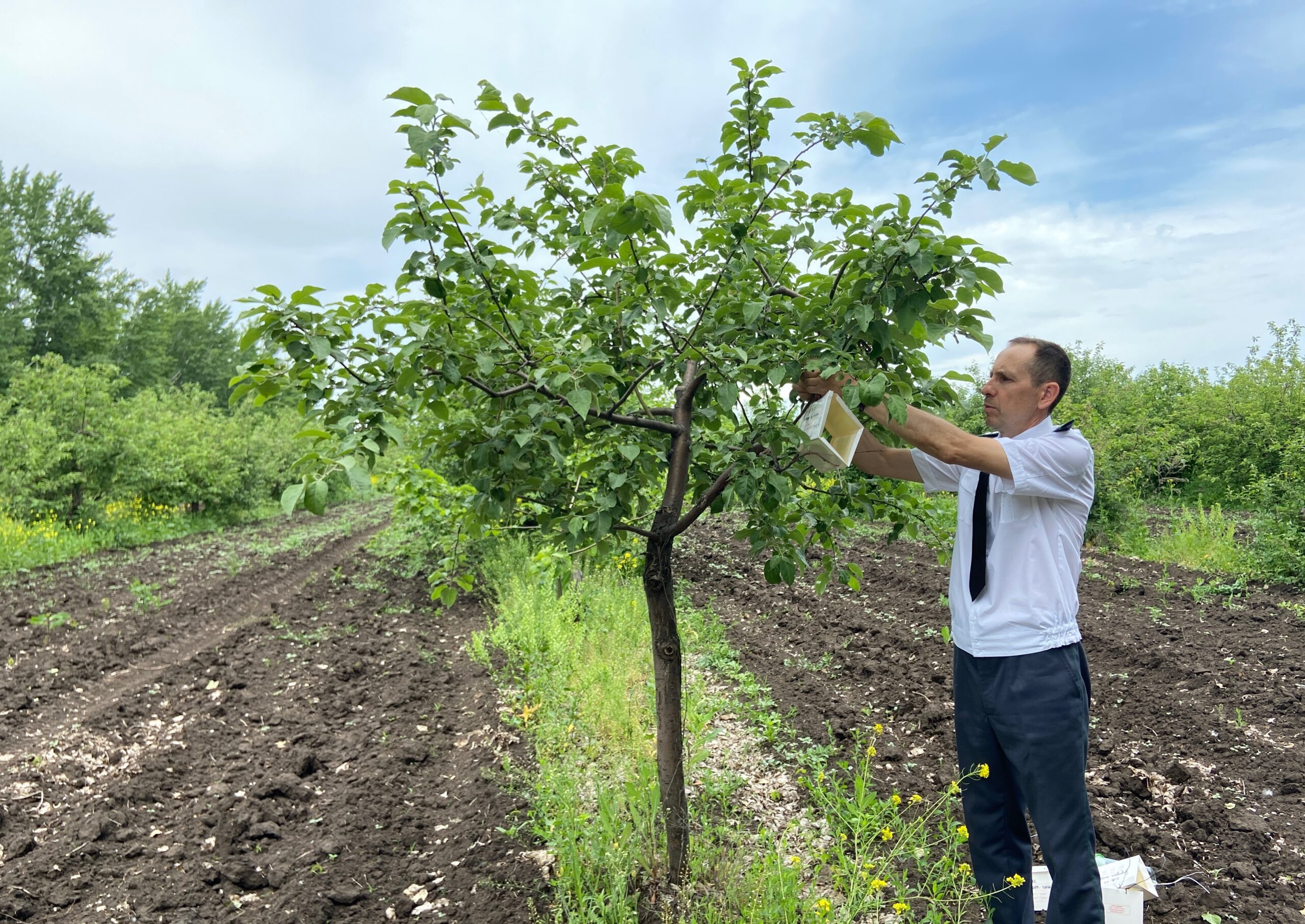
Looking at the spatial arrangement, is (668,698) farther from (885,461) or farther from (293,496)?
(293,496)

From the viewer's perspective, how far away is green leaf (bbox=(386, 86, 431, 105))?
1.78m

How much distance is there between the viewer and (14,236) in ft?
91.2

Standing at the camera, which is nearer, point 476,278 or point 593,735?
point 476,278

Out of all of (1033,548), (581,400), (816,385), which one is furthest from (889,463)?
(581,400)

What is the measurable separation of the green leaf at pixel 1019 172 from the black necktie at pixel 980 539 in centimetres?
95

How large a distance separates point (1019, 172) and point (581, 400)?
3.87 feet

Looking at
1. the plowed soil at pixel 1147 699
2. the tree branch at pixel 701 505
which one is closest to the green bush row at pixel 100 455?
the plowed soil at pixel 1147 699

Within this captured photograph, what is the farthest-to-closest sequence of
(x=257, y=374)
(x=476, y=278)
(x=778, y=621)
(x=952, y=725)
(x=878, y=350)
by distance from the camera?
(x=778, y=621), (x=952, y=725), (x=476, y=278), (x=878, y=350), (x=257, y=374)

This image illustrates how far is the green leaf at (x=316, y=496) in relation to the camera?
1.47m

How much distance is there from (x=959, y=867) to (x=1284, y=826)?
214 centimetres

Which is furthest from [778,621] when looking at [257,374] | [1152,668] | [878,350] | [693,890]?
[257,374]

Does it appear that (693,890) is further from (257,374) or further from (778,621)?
(778,621)

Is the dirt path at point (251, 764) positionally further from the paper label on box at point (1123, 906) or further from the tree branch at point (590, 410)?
the paper label on box at point (1123, 906)

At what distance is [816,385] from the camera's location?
225cm
